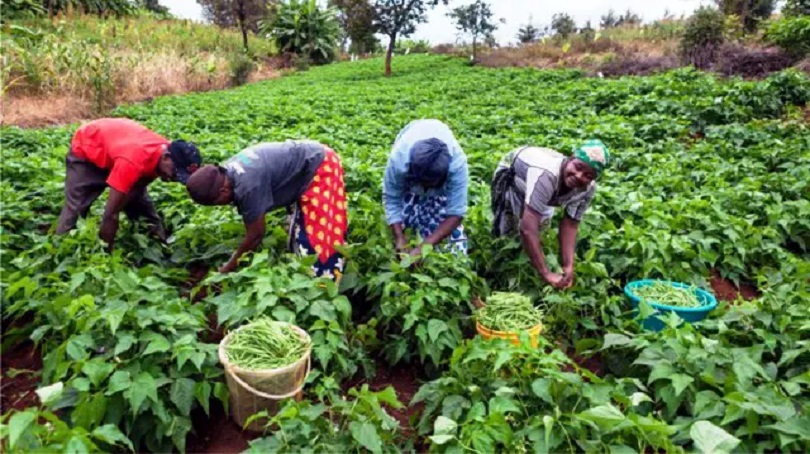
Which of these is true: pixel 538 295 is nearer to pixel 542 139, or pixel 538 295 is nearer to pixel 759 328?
pixel 759 328

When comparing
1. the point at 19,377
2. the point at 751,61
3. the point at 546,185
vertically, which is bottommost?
the point at 19,377

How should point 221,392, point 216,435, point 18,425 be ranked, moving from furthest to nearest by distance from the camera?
point 216,435, point 221,392, point 18,425

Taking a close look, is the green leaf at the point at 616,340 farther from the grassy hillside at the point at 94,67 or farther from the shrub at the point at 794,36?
the shrub at the point at 794,36

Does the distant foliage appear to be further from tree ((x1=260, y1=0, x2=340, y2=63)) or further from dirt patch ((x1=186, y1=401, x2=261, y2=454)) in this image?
dirt patch ((x1=186, y1=401, x2=261, y2=454))

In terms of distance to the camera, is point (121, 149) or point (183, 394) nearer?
point (183, 394)

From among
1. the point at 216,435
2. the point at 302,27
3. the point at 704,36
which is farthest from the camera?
the point at 302,27

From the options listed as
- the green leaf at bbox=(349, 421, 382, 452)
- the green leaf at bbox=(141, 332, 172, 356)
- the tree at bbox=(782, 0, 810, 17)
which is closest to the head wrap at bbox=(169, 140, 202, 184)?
the green leaf at bbox=(141, 332, 172, 356)

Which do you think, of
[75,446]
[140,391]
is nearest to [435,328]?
[140,391]

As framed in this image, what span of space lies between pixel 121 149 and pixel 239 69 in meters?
16.9

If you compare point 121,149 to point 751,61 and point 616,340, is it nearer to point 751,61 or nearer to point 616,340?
point 616,340

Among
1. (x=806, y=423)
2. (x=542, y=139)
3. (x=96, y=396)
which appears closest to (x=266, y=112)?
(x=542, y=139)

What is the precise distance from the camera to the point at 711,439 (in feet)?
6.10

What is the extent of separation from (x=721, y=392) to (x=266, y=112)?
9.46 metres

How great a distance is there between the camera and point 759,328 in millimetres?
2855
